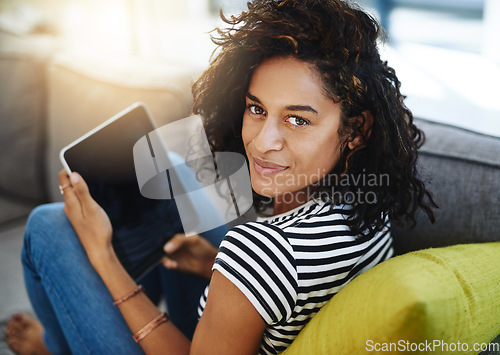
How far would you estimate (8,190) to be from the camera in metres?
1.61

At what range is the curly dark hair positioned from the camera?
70 centimetres

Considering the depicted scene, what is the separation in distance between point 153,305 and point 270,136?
1.33 ft

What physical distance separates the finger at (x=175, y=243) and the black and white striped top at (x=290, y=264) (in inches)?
14.2

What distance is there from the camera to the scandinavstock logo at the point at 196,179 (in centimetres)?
96

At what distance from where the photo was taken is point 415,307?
0.47 metres

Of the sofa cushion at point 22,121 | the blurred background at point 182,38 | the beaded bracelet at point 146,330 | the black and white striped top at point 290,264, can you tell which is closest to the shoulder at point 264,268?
the black and white striped top at point 290,264

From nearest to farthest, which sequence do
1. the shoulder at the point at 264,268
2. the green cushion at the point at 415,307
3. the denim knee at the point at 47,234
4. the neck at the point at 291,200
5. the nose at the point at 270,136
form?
the green cushion at the point at 415,307 → the shoulder at the point at 264,268 → the nose at the point at 270,136 → the neck at the point at 291,200 → the denim knee at the point at 47,234

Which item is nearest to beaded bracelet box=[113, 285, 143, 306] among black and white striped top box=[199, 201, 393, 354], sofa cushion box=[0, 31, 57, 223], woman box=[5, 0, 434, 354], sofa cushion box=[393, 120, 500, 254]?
woman box=[5, 0, 434, 354]

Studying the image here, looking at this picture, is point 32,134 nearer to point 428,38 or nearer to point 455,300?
point 455,300

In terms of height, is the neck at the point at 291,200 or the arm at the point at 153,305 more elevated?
the neck at the point at 291,200

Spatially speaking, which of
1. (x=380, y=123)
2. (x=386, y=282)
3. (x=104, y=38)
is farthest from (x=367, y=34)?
(x=104, y=38)

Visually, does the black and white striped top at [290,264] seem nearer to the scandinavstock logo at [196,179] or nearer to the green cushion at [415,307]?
the green cushion at [415,307]

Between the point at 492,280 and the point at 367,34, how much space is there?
1.32 feet

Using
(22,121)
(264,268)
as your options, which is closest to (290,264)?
(264,268)
